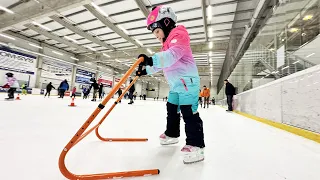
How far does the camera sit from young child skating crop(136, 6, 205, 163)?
116 cm

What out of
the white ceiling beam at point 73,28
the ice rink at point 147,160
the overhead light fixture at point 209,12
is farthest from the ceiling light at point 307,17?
the white ceiling beam at point 73,28

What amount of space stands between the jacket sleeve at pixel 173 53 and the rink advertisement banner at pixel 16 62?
704 inches

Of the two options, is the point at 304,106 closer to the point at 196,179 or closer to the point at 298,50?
the point at 298,50

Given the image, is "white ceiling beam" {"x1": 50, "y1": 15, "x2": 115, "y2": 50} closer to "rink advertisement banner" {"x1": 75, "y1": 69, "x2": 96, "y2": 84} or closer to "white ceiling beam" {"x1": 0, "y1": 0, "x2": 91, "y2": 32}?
"white ceiling beam" {"x1": 0, "y1": 0, "x2": 91, "y2": 32}

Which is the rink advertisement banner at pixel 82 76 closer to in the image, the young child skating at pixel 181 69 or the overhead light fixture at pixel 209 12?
the overhead light fixture at pixel 209 12

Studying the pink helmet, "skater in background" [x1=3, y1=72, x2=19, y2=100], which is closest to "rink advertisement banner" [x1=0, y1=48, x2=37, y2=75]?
"skater in background" [x1=3, y1=72, x2=19, y2=100]

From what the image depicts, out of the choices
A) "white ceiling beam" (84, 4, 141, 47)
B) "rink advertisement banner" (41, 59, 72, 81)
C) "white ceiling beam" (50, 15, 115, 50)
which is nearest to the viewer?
"white ceiling beam" (84, 4, 141, 47)

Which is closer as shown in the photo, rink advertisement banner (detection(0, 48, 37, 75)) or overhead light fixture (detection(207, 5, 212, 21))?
overhead light fixture (detection(207, 5, 212, 21))

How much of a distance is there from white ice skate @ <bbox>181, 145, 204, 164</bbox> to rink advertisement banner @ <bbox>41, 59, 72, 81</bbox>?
19.8m

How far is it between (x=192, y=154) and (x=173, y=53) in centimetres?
76

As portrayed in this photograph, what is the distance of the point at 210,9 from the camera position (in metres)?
8.12

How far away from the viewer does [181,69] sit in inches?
53.4

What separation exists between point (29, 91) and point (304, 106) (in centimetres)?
1847

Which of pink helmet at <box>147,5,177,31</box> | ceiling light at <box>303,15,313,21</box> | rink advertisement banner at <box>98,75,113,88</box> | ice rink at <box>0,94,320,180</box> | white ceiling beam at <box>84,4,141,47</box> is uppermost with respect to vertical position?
white ceiling beam at <box>84,4,141,47</box>
